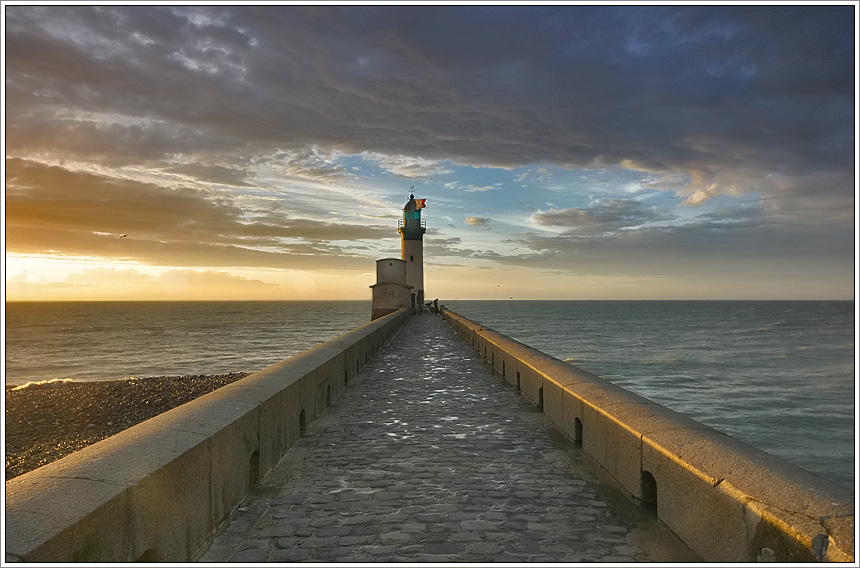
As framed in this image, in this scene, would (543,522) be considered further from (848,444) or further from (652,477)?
(848,444)

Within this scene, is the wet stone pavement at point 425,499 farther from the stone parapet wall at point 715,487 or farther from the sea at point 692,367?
the sea at point 692,367

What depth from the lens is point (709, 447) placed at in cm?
395

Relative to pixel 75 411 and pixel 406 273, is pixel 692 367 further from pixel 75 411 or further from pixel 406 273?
pixel 75 411

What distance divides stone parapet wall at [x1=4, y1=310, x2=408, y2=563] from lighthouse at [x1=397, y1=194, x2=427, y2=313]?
45.2m

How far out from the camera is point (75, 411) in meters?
19.0

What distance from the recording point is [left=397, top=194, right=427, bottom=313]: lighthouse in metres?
51.3

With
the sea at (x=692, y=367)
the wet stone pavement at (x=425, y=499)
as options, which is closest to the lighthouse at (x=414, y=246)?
the sea at (x=692, y=367)

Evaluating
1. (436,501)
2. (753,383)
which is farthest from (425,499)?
(753,383)

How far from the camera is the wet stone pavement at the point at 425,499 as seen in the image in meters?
3.67

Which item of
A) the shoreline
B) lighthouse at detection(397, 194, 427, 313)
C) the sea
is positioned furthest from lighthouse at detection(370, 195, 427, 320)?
the shoreline

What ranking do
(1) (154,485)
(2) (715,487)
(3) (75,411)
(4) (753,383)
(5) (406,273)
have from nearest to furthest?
(1) (154,485)
(2) (715,487)
(3) (75,411)
(4) (753,383)
(5) (406,273)

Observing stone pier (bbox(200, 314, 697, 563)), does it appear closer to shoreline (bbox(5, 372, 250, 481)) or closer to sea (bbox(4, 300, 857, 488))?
sea (bbox(4, 300, 857, 488))

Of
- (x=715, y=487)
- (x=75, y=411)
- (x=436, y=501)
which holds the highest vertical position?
(x=715, y=487)

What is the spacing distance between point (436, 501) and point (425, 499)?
0.32ft
